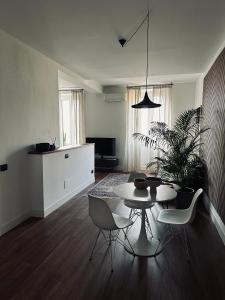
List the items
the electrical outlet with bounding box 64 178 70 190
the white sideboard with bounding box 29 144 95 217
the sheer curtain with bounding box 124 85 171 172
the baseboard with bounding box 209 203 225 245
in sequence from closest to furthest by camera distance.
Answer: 1. the baseboard with bounding box 209 203 225 245
2. the white sideboard with bounding box 29 144 95 217
3. the electrical outlet with bounding box 64 178 70 190
4. the sheer curtain with bounding box 124 85 171 172

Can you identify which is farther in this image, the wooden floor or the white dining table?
the white dining table

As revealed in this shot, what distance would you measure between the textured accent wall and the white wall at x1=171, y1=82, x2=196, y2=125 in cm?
275

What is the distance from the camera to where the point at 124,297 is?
6.06ft

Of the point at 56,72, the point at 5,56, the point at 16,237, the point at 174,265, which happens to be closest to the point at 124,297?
the point at 174,265

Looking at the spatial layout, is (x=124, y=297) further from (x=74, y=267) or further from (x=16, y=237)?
(x=16, y=237)

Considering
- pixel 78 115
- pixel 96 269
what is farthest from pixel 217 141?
pixel 78 115

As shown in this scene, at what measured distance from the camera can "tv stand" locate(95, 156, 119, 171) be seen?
6.91 meters

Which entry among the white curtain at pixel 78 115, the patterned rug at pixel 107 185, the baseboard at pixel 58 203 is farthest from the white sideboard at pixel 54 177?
the white curtain at pixel 78 115

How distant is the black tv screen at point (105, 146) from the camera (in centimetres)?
703

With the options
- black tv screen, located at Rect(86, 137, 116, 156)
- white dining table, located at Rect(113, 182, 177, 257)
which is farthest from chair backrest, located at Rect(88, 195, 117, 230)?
black tv screen, located at Rect(86, 137, 116, 156)

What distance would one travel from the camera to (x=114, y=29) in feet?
8.77

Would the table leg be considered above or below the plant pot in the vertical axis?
below

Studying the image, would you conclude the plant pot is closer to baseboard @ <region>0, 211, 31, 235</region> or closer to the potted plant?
the potted plant

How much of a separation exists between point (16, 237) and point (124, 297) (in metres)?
1.72
